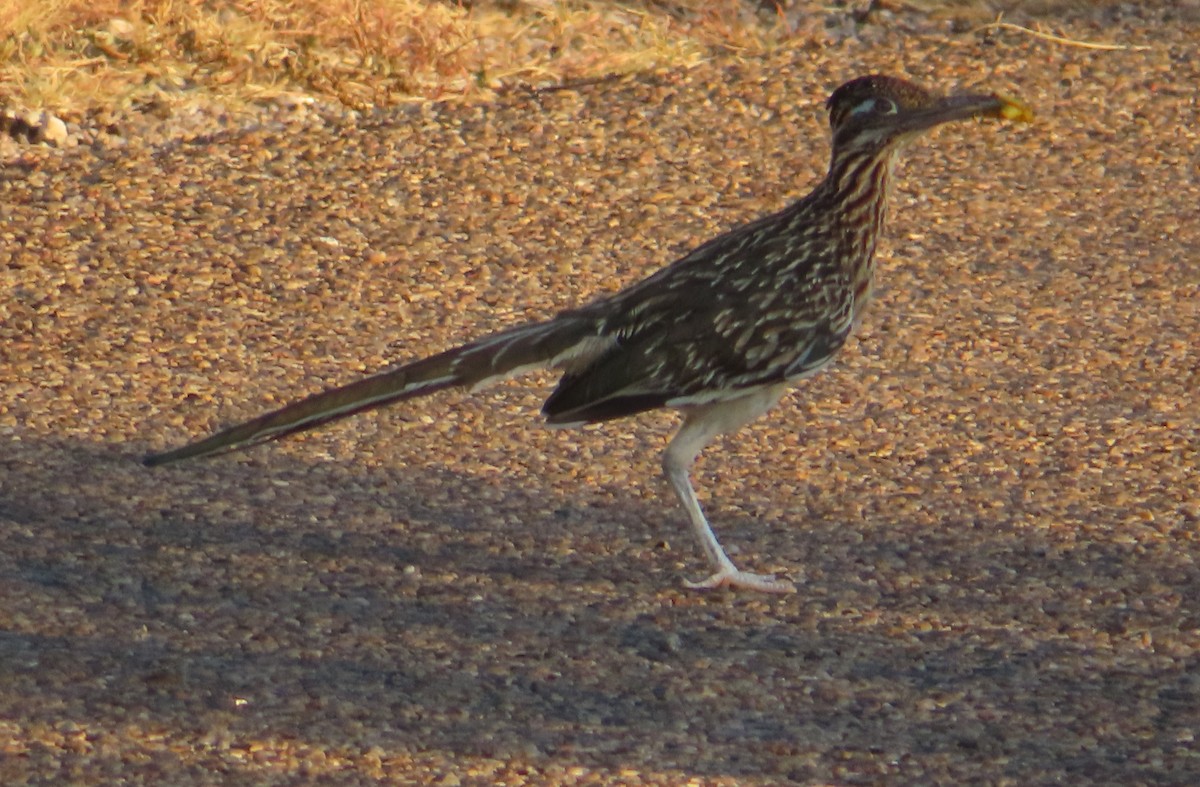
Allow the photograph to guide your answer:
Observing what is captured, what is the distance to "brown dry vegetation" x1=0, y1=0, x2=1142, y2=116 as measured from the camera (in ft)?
31.9

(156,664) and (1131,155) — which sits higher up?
(1131,155)

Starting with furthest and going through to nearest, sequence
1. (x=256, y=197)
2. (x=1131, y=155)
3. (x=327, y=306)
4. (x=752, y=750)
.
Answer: (x=1131, y=155), (x=256, y=197), (x=327, y=306), (x=752, y=750)

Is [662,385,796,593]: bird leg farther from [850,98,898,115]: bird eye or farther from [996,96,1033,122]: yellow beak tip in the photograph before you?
[996,96,1033,122]: yellow beak tip

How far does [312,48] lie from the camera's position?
33.2ft

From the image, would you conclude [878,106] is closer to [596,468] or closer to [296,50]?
[596,468]

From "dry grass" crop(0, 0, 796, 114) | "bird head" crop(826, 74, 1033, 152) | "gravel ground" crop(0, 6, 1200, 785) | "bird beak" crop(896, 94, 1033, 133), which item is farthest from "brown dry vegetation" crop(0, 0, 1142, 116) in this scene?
"bird beak" crop(896, 94, 1033, 133)

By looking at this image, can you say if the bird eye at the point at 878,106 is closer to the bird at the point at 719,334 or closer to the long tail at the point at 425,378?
the bird at the point at 719,334

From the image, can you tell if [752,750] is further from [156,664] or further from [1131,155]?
[1131,155]

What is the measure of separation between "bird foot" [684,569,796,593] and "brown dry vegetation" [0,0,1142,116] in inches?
175

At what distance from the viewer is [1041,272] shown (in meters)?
8.72

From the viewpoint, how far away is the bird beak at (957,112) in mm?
6379

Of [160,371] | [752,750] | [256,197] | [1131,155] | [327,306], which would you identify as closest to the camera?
[752,750]

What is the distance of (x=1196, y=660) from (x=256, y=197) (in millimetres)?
4866

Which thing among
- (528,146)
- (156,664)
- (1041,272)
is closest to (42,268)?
(528,146)
